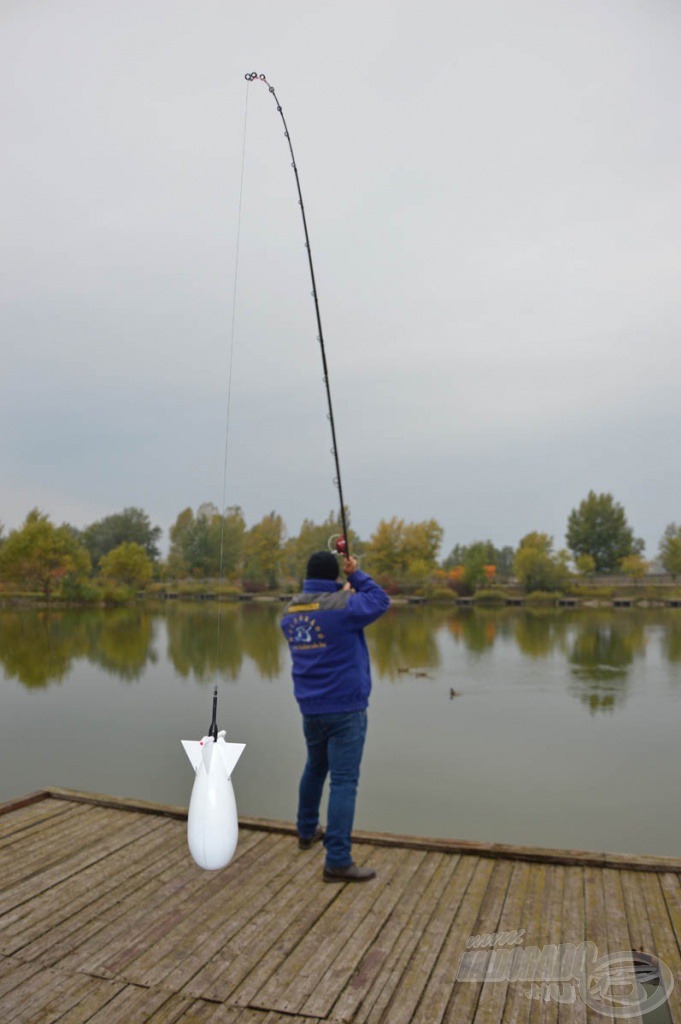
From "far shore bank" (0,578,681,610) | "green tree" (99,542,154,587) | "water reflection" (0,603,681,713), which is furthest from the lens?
"green tree" (99,542,154,587)

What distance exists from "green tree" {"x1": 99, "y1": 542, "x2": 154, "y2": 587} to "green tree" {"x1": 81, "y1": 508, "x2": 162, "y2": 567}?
15.2 m

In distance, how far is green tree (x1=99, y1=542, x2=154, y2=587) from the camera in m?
67.8

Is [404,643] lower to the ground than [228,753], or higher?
lower

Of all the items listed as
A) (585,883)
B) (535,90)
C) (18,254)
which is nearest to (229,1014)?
(585,883)

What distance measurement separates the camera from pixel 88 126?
4950 cm

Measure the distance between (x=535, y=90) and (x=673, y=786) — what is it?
145ft

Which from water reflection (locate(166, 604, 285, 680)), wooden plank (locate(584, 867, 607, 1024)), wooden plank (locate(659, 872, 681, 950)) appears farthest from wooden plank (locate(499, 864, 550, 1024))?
water reflection (locate(166, 604, 285, 680))

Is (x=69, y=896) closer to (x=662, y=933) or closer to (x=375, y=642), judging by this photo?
(x=662, y=933)

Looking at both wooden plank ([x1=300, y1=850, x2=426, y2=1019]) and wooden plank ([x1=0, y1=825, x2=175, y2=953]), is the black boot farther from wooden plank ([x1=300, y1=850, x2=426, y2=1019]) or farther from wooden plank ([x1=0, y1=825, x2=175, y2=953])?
wooden plank ([x1=0, y1=825, x2=175, y2=953])

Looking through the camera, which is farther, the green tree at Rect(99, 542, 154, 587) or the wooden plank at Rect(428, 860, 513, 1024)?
the green tree at Rect(99, 542, 154, 587)

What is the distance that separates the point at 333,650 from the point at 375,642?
99.1 ft

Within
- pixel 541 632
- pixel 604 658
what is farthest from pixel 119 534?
pixel 604 658

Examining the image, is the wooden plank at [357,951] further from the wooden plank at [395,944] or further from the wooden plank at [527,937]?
the wooden plank at [527,937]

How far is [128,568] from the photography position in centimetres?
6781
